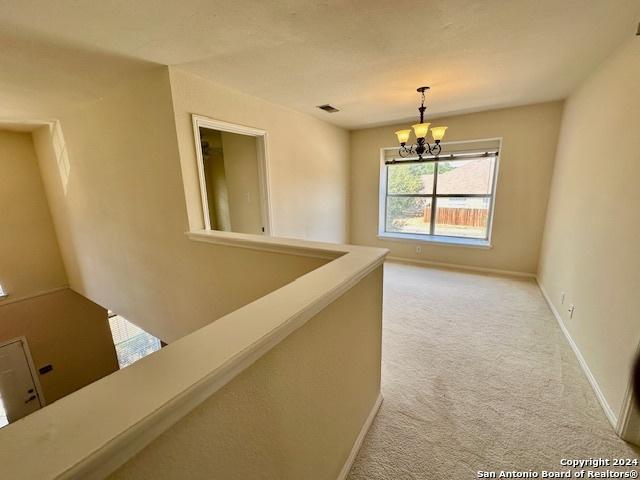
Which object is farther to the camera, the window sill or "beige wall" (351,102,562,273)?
the window sill

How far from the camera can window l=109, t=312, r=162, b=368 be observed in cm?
584

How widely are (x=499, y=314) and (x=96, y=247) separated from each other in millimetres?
5101

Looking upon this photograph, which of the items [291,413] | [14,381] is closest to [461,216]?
[291,413]

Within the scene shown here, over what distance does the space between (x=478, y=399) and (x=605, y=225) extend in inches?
61.4

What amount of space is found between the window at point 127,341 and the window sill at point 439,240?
17.7 feet

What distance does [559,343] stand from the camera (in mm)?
2314

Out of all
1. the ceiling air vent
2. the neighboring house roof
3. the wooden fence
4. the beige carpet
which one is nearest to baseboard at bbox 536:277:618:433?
the beige carpet

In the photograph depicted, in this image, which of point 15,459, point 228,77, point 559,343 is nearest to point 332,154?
point 228,77

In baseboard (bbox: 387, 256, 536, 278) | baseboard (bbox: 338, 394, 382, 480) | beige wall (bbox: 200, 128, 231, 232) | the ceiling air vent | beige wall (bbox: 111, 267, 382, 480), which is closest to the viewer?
beige wall (bbox: 111, 267, 382, 480)

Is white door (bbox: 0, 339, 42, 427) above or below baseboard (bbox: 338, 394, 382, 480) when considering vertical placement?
below

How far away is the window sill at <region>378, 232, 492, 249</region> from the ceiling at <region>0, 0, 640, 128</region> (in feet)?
6.99

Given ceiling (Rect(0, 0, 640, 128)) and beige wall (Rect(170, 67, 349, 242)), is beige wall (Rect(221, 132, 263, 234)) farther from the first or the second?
ceiling (Rect(0, 0, 640, 128))

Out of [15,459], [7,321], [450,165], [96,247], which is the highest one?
[450,165]

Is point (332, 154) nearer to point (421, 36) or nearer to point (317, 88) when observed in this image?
point (317, 88)
